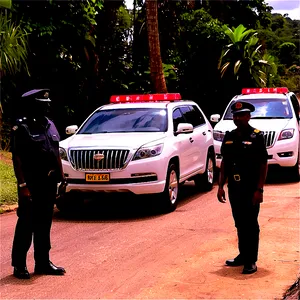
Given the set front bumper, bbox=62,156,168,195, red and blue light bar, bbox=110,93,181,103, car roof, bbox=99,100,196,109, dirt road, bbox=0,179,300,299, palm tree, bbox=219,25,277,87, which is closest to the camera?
dirt road, bbox=0,179,300,299

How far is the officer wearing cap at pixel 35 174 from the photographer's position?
6.76 m

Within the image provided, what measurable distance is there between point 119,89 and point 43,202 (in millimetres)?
18496

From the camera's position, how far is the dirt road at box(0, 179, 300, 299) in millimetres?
6450

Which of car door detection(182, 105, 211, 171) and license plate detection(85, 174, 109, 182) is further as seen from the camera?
car door detection(182, 105, 211, 171)

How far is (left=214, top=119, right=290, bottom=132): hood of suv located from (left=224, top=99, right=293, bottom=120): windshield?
0.27 metres

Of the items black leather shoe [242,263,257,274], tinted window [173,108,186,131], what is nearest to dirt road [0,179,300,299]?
black leather shoe [242,263,257,274]

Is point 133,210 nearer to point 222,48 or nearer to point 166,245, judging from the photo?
point 166,245

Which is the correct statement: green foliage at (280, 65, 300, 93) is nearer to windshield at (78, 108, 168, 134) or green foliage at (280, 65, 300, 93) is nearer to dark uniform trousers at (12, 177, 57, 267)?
windshield at (78, 108, 168, 134)

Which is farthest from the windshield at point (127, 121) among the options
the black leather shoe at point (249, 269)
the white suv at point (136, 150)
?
the black leather shoe at point (249, 269)

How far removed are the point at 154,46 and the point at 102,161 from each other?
33.0 feet

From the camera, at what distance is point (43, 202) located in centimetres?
698

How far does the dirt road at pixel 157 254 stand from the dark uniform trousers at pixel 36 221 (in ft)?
0.86

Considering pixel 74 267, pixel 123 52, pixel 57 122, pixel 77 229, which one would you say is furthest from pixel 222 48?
pixel 74 267

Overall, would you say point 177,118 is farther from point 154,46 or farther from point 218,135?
point 154,46
